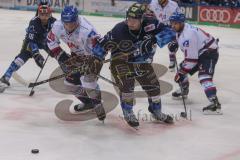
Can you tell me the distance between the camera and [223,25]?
47.8 feet

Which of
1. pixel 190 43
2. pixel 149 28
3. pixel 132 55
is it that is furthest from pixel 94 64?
pixel 190 43

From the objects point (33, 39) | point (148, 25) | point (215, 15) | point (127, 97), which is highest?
point (148, 25)

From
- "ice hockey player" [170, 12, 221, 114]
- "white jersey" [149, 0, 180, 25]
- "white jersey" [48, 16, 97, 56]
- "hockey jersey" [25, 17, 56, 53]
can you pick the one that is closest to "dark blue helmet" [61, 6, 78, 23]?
"white jersey" [48, 16, 97, 56]

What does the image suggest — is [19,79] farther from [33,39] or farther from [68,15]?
[68,15]

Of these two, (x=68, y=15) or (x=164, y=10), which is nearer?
(x=68, y=15)

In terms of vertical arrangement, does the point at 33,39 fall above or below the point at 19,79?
above

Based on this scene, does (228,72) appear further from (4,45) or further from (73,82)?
(4,45)

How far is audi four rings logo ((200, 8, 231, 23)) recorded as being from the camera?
47.9 feet

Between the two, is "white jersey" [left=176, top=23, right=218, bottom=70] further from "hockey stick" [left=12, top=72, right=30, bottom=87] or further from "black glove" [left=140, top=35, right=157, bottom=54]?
"hockey stick" [left=12, top=72, right=30, bottom=87]

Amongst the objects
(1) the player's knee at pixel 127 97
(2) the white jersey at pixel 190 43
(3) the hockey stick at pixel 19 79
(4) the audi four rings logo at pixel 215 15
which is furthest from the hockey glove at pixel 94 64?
(4) the audi four rings logo at pixel 215 15

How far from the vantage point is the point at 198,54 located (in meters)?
6.89

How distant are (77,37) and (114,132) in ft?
3.68

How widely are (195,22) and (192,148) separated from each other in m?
9.94

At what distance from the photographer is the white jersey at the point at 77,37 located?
6.30 metres
